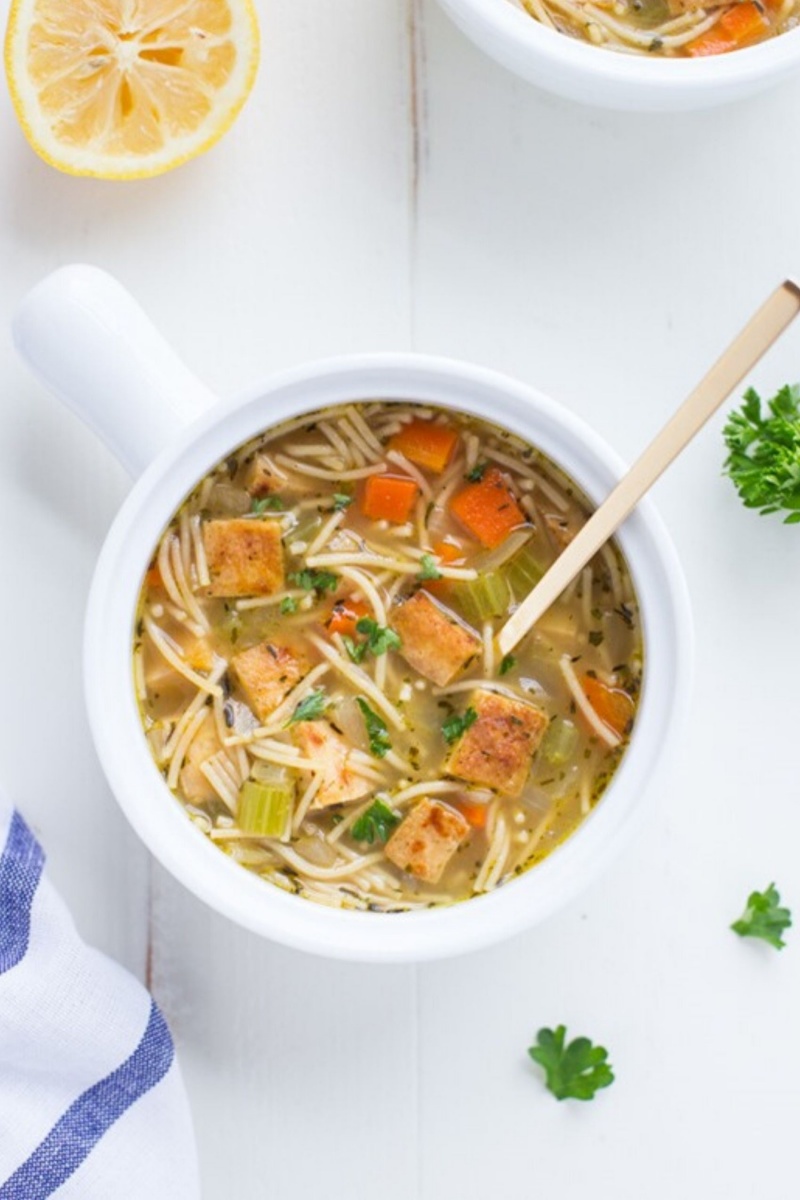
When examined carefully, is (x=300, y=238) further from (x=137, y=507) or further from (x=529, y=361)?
(x=137, y=507)

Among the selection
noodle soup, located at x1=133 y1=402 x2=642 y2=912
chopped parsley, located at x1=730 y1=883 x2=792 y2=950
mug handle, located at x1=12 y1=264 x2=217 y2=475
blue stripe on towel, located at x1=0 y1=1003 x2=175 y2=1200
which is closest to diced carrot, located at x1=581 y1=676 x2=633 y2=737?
noodle soup, located at x1=133 y1=402 x2=642 y2=912

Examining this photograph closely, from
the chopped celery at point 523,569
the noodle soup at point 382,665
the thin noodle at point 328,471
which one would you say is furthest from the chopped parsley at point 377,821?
the thin noodle at point 328,471

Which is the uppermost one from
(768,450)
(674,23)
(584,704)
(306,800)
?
(674,23)

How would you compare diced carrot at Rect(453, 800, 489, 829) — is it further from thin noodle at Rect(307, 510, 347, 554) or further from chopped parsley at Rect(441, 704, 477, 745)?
thin noodle at Rect(307, 510, 347, 554)

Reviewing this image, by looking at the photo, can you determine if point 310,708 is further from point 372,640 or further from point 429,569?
point 429,569

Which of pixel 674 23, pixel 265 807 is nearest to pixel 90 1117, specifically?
pixel 265 807

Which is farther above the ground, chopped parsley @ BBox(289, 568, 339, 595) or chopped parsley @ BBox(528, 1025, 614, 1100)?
chopped parsley @ BBox(289, 568, 339, 595)
